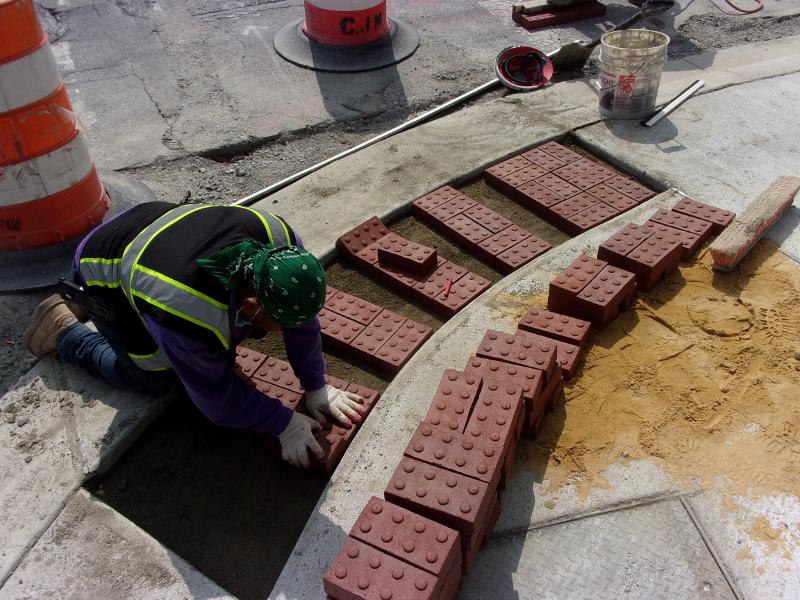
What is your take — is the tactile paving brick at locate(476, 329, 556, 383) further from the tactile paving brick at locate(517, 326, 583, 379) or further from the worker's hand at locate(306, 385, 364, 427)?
the worker's hand at locate(306, 385, 364, 427)

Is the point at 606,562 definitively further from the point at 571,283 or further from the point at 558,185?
the point at 558,185

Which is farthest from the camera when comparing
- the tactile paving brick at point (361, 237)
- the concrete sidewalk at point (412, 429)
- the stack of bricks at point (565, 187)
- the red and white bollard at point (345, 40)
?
the red and white bollard at point (345, 40)

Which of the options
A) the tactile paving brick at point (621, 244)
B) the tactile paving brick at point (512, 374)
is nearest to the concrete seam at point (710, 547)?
the tactile paving brick at point (512, 374)

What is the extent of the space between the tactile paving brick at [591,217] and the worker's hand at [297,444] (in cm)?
261

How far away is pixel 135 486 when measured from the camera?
357 centimetres

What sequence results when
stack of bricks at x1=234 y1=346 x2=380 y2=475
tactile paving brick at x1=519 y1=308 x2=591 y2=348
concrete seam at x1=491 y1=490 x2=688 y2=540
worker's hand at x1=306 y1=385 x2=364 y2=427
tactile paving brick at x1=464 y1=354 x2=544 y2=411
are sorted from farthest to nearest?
tactile paving brick at x1=519 y1=308 x2=591 y2=348 → worker's hand at x1=306 y1=385 x2=364 y2=427 → stack of bricks at x1=234 y1=346 x2=380 y2=475 → tactile paving brick at x1=464 y1=354 x2=544 y2=411 → concrete seam at x1=491 y1=490 x2=688 y2=540

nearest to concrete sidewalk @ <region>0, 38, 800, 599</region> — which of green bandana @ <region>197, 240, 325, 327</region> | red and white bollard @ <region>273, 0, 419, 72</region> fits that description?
green bandana @ <region>197, 240, 325, 327</region>

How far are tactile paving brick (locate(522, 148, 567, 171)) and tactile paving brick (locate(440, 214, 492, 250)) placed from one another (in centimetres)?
98

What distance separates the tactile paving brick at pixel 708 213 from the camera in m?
4.69

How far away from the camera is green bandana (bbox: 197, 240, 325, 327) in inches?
110

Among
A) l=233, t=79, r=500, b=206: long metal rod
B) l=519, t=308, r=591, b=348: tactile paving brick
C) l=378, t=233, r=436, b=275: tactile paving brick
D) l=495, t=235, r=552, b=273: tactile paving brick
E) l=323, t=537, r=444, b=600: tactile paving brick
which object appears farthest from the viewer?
l=233, t=79, r=500, b=206: long metal rod

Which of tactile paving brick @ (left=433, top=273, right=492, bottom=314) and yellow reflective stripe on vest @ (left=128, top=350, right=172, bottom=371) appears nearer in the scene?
yellow reflective stripe on vest @ (left=128, top=350, right=172, bottom=371)

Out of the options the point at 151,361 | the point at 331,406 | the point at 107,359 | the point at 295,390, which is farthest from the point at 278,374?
the point at 107,359

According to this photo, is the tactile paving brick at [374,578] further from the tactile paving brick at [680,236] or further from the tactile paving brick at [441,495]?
the tactile paving brick at [680,236]
